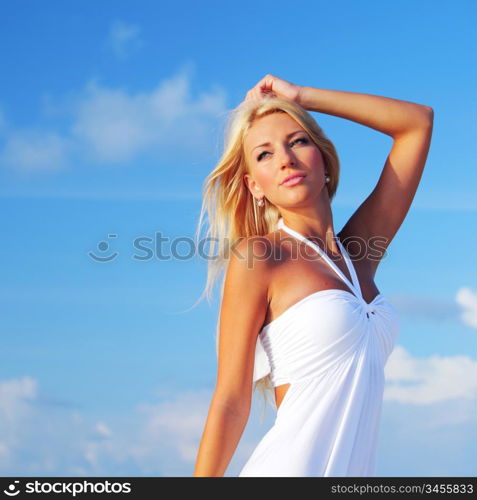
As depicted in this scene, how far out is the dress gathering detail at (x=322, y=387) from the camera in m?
3.31

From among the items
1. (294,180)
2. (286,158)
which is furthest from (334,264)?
(286,158)

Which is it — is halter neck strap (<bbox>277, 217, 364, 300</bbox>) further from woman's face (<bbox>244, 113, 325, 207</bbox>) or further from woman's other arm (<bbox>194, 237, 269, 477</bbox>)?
woman's other arm (<bbox>194, 237, 269, 477</bbox>)

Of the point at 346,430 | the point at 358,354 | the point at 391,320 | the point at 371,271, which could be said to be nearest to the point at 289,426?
the point at 346,430

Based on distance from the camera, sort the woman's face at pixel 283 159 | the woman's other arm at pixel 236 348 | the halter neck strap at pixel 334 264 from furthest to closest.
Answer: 1. the woman's face at pixel 283 159
2. the halter neck strap at pixel 334 264
3. the woman's other arm at pixel 236 348

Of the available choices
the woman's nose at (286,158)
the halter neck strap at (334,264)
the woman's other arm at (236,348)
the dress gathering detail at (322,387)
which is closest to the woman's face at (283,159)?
the woman's nose at (286,158)

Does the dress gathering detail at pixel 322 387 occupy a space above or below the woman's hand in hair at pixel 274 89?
below

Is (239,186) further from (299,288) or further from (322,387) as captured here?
(322,387)

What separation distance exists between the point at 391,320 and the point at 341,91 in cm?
152

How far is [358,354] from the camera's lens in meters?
3.45

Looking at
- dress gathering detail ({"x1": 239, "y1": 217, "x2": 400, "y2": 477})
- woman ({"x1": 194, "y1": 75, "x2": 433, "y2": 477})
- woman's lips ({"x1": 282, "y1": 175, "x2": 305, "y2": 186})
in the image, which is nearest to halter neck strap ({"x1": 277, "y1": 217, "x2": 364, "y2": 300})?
woman ({"x1": 194, "y1": 75, "x2": 433, "y2": 477})

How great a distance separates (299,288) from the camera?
3.53m

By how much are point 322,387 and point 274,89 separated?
195 centimetres

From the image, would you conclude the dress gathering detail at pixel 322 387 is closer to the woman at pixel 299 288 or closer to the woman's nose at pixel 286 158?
the woman at pixel 299 288

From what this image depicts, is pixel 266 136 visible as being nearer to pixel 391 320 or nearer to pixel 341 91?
pixel 341 91
